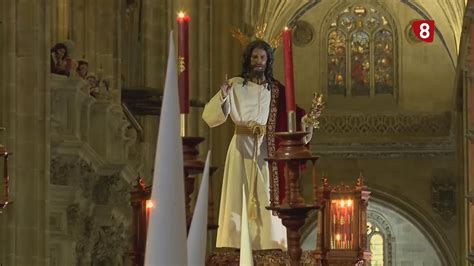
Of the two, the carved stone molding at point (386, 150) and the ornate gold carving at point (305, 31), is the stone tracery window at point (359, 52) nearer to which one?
the ornate gold carving at point (305, 31)

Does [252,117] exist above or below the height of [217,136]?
below

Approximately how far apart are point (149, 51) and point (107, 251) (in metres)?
5.02

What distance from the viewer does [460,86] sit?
35.0 meters

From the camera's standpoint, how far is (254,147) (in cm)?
878

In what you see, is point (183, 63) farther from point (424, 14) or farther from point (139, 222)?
point (424, 14)

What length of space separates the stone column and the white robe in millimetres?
5051

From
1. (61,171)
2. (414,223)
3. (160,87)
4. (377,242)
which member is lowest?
(61,171)

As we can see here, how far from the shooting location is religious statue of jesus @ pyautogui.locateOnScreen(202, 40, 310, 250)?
851cm

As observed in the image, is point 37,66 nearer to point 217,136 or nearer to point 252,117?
point 252,117

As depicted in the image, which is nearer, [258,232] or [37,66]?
[258,232]

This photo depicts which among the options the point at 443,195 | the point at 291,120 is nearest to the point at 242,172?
the point at 291,120

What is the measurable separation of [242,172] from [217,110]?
47cm

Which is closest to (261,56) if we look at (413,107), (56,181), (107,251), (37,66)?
(37,66)

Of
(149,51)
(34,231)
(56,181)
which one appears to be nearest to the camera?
(34,231)
